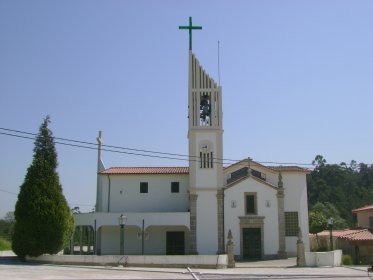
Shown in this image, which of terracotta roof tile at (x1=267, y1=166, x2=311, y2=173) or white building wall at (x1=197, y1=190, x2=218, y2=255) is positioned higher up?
terracotta roof tile at (x1=267, y1=166, x2=311, y2=173)

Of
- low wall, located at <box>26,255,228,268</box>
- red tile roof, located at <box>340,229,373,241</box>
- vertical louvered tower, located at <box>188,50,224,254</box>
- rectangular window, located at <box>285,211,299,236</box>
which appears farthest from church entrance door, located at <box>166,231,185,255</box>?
red tile roof, located at <box>340,229,373,241</box>

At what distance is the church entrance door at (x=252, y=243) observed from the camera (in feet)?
127

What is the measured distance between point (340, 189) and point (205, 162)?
64.1 m

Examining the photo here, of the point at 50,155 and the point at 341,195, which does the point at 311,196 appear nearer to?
the point at 341,195

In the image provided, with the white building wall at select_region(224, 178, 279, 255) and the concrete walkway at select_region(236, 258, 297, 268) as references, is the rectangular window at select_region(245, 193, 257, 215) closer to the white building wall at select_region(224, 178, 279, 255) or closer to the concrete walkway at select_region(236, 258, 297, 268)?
the white building wall at select_region(224, 178, 279, 255)

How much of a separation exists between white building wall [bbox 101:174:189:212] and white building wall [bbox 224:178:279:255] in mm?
4308

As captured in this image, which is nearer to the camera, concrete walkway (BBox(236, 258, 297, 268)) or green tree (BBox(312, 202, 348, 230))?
concrete walkway (BBox(236, 258, 297, 268))

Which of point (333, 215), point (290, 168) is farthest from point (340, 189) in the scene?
point (290, 168)

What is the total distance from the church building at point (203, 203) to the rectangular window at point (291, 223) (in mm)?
80

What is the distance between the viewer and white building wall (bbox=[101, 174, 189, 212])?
1650 inches

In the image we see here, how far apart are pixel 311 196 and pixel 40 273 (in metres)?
83.0

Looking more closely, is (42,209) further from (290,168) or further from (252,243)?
(290,168)

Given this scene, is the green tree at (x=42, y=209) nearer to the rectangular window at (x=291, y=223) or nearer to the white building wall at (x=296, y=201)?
the rectangular window at (x=291, y=223)

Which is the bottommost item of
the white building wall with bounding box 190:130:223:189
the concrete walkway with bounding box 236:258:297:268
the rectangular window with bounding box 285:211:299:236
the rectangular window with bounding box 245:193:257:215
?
the concrete walkway with bounding box 236:258:297:268
